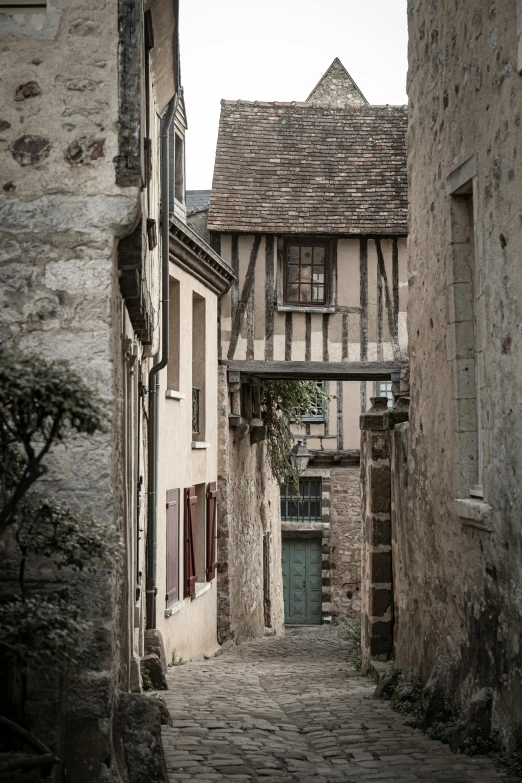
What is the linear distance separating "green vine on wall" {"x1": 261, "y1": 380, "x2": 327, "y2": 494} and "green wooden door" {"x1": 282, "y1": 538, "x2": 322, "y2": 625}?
17.4ft

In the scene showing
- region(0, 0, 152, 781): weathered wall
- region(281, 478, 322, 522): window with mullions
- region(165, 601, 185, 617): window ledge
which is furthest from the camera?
region(281, 478, 322, 522): window with mullions

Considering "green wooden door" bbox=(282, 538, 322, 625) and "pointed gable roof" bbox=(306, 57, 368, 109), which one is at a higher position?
"pointed gable roof" bbox=(306, 57, 368, 109)

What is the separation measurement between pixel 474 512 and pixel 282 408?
10.5 m

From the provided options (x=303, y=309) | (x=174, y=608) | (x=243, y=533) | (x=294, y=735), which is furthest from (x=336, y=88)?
(x=294, y=735)

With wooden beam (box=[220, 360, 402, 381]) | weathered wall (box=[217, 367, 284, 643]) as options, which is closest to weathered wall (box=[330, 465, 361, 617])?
weathered wall (box=[217, 367, 284, 643])

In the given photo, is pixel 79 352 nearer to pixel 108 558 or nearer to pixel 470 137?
pixel 108 558

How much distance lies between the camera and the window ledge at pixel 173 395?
10823 millimetres

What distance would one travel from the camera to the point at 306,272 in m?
14.2

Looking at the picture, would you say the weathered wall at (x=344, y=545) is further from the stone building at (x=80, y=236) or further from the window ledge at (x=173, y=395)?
the stone building at (x=80, y=236)

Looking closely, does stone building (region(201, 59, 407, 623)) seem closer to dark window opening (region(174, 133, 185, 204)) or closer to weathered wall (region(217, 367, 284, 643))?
weathered wall (region(217, 367, 284, 643))

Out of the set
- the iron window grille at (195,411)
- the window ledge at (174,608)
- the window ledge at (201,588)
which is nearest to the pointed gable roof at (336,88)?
the iron window grille at (195,411)

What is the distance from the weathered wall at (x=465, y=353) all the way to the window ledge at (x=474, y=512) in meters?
0.01

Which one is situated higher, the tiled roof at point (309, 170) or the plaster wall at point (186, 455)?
the tiled roof at point (309, 170)

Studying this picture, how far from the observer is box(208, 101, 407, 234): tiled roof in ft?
46.3
